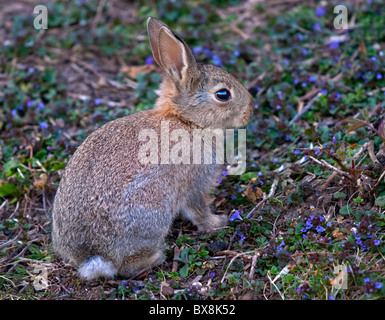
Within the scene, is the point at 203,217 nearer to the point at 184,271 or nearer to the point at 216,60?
the point at 184,271

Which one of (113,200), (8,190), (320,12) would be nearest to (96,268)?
(113,200)

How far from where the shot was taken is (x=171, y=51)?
20.1ft

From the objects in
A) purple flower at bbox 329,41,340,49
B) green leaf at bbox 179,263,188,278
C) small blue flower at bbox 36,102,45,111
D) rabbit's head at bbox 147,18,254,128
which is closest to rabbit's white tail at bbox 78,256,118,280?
green leaf at bbox 179,263,188,278

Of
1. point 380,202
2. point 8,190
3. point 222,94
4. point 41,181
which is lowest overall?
point 8,190

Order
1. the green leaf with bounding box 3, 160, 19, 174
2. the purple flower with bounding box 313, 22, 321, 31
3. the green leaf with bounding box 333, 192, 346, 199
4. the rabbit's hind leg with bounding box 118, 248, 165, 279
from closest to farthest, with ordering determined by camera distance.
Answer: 1. the rabbit's hind leg with bounding box 118, 248, 165, 279
2. the green leaf with bounding box 333, 192, 346, 199
3. the green leaf with bounding box 3, 160, 19, 174
4. the purple flower with bounding box 313, 22, 321, 31

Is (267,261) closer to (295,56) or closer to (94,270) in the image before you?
(94,270)

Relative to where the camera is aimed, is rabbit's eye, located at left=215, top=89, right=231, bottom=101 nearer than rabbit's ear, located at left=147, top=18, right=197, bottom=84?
No

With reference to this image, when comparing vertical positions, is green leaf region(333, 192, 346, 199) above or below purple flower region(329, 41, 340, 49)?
below

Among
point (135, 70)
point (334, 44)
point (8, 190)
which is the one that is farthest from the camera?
point (135, 70)

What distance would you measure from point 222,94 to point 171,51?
0.81 meters

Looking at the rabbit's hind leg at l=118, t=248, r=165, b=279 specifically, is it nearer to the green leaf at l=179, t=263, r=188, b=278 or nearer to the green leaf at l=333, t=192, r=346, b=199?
the green leaf at l=179, t=263, r=188, b=278

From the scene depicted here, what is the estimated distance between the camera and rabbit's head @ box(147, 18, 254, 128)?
20.3ft

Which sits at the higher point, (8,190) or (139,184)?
(139,184)

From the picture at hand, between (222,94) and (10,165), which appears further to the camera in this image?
(10,165)
